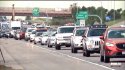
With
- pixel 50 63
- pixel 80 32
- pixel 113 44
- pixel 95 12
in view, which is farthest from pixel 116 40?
pixel 95 12

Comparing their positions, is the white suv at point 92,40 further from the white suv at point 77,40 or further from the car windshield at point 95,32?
the white suv at point 77,40

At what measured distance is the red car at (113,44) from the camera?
26188mm

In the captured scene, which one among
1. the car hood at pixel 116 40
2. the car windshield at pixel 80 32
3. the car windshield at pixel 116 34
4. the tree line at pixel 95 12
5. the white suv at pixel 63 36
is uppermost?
the car windshield at pixel 116 34

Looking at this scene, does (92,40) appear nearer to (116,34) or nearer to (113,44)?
(116,34)

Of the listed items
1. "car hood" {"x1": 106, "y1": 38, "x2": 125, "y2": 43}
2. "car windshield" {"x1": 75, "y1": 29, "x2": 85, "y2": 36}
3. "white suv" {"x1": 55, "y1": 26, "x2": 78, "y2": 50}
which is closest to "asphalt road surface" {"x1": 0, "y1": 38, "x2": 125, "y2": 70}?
"car hood" {"x1": 106, "y1": 38, "x2": 125, "y2": 43}

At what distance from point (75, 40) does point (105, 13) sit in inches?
3995

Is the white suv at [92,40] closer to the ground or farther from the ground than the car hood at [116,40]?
closer to the ground

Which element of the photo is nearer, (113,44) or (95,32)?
(113,44)

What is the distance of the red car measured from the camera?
2619cm

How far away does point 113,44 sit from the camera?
2638 centimetres

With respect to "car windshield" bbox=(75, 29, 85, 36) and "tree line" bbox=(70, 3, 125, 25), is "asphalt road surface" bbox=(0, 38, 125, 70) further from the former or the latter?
"tree line" bbox=(70, 3, 125, 25)

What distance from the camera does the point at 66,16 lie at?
16175 cm

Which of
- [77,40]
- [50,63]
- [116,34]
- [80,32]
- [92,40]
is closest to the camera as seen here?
[116,34]

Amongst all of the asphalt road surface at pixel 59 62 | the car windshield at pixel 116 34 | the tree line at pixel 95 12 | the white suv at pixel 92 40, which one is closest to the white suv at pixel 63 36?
the asphalt road surface at pixel 59 62
